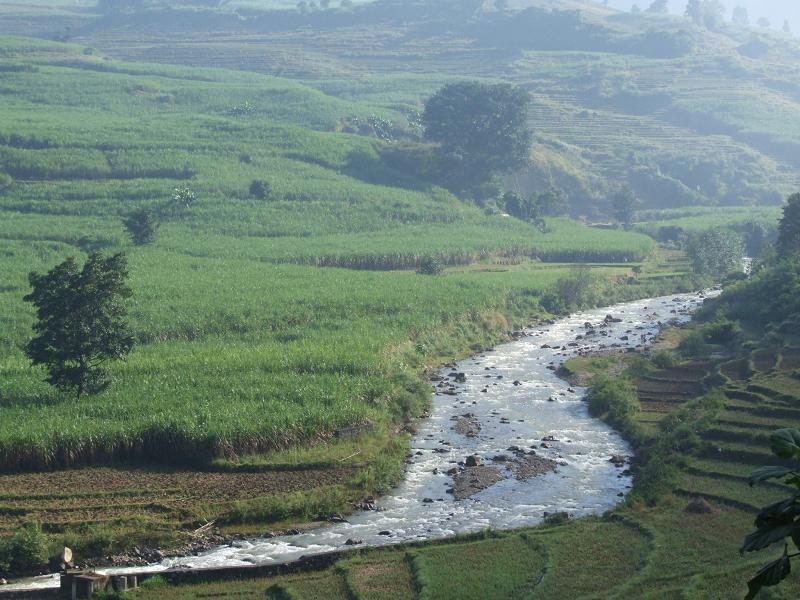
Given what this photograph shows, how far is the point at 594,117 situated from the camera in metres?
155

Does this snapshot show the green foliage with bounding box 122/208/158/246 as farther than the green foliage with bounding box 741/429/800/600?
Yes

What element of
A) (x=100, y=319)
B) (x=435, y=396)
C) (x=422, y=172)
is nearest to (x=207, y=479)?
(x=100, y=319)

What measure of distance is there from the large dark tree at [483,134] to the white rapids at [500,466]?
5286cm

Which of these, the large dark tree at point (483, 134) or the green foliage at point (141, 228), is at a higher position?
the large dark tree at point (483, 134)

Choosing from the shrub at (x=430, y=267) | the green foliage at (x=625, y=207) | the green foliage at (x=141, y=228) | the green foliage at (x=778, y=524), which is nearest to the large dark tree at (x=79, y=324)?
the green foliage at (x=778, y=524)

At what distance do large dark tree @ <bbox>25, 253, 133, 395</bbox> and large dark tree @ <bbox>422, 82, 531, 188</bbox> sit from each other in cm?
7226

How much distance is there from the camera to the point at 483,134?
113 m

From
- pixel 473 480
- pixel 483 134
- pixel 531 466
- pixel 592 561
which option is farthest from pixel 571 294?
pixel 592 561

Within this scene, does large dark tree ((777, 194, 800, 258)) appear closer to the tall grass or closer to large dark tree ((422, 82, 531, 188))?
the tall grass

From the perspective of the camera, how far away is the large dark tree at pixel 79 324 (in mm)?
41438

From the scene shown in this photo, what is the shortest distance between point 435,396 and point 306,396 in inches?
364

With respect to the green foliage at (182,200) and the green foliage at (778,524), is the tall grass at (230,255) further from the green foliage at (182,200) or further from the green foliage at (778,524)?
the green foliage at (778,524)

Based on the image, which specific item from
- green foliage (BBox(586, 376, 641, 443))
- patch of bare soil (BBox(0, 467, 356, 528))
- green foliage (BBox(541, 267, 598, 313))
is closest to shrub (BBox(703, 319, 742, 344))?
green foliage (BBox(586, 376, 641, 443))

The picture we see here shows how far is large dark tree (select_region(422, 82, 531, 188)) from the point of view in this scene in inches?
4439
